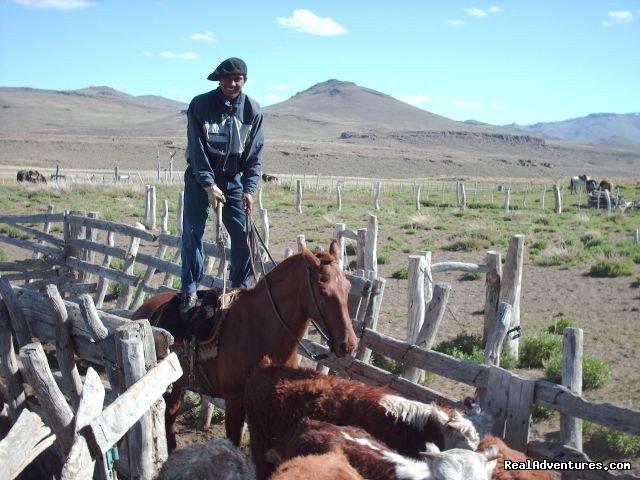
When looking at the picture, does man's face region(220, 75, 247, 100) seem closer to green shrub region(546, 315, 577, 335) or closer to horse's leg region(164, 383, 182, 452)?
horse's leg region(164, 383, 182, 452)

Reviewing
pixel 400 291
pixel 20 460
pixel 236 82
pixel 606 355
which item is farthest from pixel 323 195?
pixel 20 460

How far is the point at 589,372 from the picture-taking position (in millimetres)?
7062

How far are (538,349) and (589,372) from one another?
0.94 m

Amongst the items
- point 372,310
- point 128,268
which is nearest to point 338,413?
point 372,310

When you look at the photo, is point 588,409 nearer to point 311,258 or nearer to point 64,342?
point 311,258

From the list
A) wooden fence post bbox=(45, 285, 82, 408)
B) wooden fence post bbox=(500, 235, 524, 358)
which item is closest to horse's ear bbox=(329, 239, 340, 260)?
wooden fence post bbox=(45, 285, 82, 408)

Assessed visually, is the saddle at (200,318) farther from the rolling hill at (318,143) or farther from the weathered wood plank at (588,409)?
the rolling hill at (318,143)

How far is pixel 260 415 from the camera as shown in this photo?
417cm

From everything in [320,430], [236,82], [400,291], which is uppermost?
[236,82]

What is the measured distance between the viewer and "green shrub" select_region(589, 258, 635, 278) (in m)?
12.8

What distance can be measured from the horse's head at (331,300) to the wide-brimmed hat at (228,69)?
1846 mm

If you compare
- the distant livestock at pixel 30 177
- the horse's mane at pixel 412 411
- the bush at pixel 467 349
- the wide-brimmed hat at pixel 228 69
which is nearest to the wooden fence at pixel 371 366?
the horse's mane at pixel 412 411

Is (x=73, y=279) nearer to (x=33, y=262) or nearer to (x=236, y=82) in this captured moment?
(x=33, y=262)

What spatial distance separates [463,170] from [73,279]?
83.6m
